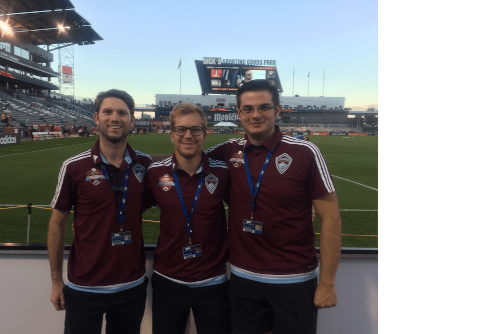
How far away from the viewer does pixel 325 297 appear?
1.69 m

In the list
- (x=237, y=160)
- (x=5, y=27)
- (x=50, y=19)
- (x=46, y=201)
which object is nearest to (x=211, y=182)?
(x=237, y=160)

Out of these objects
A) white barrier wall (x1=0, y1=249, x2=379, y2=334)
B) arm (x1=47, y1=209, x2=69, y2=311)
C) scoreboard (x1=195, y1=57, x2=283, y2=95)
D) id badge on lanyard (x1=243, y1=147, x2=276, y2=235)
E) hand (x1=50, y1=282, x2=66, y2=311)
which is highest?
scoreboard (x1=195, y1=57, x2=283, y2=95)

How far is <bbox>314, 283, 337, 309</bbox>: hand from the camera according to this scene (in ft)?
5.51

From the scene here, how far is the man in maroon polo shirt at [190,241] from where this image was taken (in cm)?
176

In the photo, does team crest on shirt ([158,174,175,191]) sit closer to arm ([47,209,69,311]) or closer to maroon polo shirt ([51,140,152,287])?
maroon polo shirt ([51,140,152,287])

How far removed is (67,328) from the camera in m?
1.73

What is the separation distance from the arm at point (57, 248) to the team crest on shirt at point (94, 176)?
0.83ft

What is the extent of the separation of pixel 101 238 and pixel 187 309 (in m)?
0.67

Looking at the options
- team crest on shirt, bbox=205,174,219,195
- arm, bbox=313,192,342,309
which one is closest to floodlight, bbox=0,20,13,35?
team crest on shirt, bbox=205,174,219,195

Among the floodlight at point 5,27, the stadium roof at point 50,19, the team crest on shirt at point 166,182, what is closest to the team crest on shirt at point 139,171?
the team crest on shirt at point 166,182

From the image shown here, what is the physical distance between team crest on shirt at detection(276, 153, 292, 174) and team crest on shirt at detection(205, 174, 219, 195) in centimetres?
40

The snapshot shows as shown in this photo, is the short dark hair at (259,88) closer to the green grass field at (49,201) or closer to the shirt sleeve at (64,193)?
the shirt sleeve at (64,193)

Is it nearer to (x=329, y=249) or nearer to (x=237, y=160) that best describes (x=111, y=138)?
(x=237, y=160)

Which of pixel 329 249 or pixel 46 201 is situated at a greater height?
pixel 329 249
